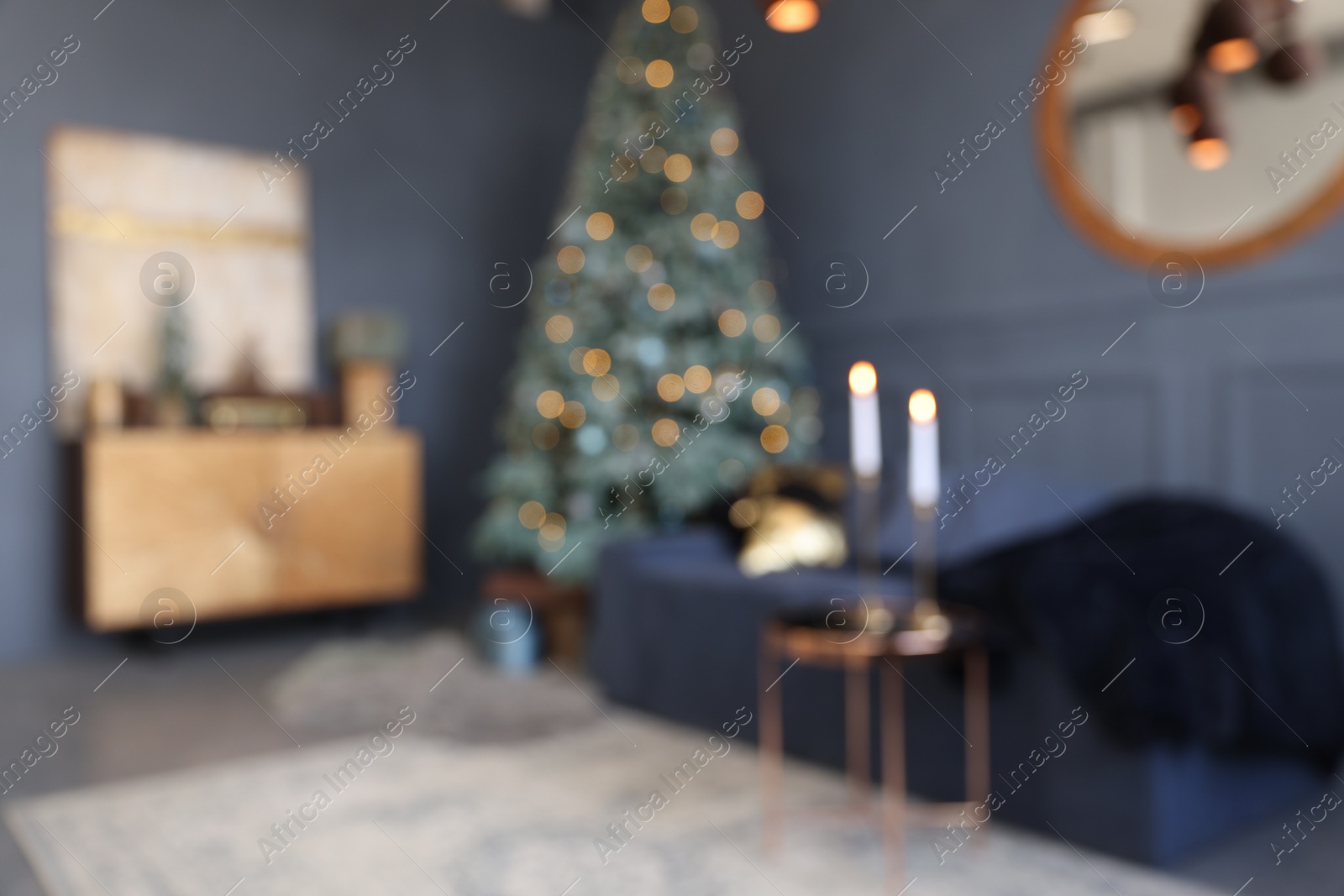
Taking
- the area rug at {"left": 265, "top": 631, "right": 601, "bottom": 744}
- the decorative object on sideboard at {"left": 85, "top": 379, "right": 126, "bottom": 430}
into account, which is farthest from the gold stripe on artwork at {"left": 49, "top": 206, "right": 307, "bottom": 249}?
the area rug at {"left": 265, "top": 631, "right": 601, "bottom": 744}

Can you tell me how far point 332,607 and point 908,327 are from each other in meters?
3.14

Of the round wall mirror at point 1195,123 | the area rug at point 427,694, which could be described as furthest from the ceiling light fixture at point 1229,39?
the area rug at point 427,694

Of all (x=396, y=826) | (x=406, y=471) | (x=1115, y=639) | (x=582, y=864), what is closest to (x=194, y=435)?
(x=406, y=471)

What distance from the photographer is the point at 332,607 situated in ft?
17.3

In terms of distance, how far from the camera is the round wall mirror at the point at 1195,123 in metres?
3.14

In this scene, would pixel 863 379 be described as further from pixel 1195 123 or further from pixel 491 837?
pixel 1195 123

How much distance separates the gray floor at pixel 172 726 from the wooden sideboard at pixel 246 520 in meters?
0.22

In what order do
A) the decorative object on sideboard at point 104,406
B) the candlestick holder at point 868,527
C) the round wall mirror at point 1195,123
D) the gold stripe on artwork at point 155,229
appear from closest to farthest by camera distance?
the round wall mirror at point 1195,123 → the candlestick holder at point 868,527 → the decorative object on sideboard at point 104,406 → the gold stripe on artwork at point 155,229

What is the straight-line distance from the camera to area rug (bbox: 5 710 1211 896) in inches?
85.0

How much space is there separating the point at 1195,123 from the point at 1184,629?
193cm

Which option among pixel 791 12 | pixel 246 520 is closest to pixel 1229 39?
pixel 791 12

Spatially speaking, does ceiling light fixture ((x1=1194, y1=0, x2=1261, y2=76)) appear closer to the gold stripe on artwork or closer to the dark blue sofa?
the dark blue sofa

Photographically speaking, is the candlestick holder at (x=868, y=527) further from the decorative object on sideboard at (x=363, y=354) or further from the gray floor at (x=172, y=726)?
the decorative object on sideboard at (x=363, y=354)

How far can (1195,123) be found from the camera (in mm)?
3416
